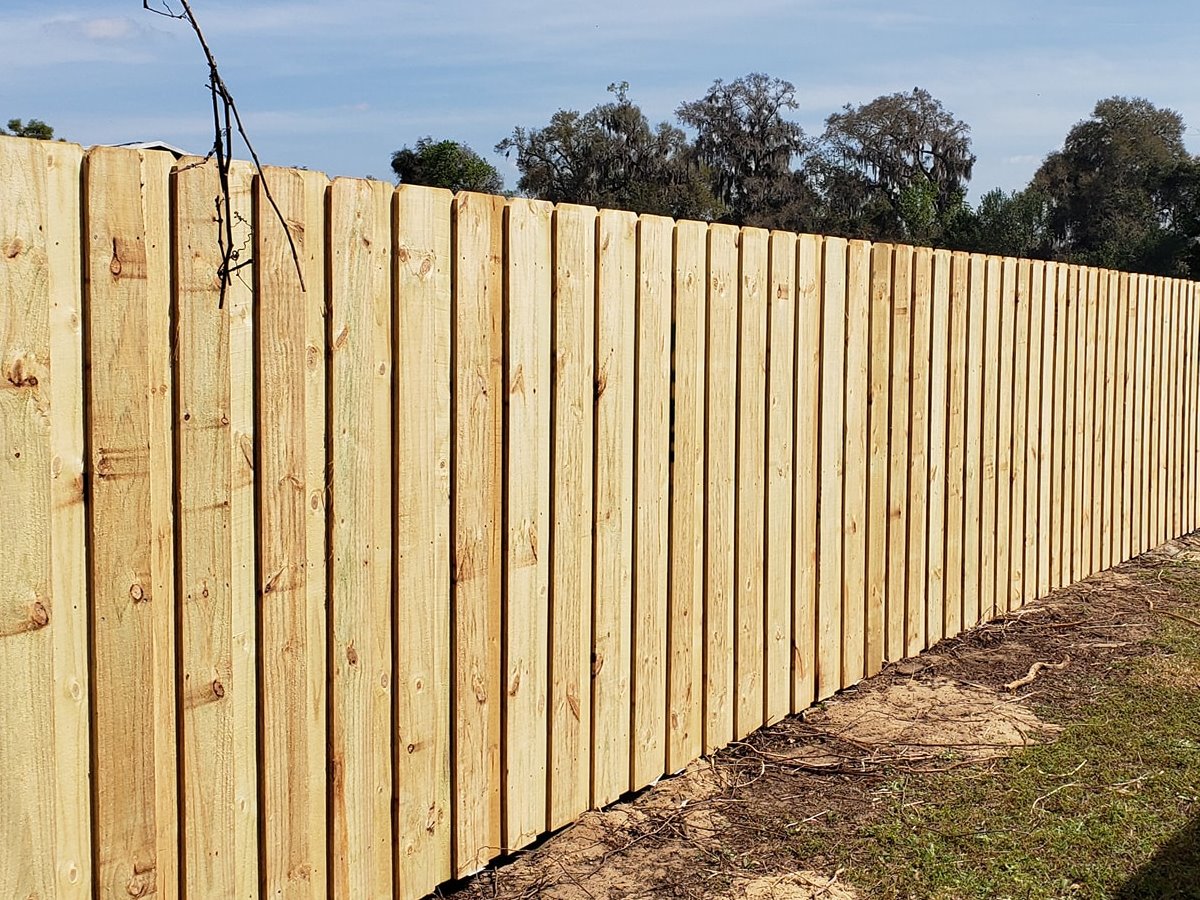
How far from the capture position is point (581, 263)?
358 cm

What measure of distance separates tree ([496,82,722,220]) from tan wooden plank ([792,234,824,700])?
6344 cm

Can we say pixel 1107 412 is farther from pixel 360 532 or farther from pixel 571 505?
pixel 360 532

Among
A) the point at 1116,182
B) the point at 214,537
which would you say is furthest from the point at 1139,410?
the point at 1116,182

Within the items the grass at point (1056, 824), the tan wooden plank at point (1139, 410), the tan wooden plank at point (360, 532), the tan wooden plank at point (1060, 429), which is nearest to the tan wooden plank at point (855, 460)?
the grass at point (1056, 824)

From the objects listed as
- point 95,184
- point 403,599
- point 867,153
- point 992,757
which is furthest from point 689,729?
point 867,153

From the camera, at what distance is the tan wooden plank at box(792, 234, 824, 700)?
474 cm

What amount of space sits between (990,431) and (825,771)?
8.59 ft

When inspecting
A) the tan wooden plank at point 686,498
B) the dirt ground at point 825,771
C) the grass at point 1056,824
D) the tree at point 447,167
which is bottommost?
the grass at point 1056,824

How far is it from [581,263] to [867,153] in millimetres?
79373

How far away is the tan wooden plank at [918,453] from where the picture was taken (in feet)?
18.2

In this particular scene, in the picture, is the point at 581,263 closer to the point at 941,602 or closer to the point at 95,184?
the point at 95,184

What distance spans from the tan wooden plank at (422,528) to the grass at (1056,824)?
1.26 m

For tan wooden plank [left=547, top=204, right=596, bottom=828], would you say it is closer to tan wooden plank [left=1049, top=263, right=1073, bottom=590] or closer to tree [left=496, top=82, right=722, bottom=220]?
tan wooden plank [left=1049, top=263, right=1073, bottom=590]

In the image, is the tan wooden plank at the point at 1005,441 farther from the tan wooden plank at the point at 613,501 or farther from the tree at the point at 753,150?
the tree at the point at 753,150
